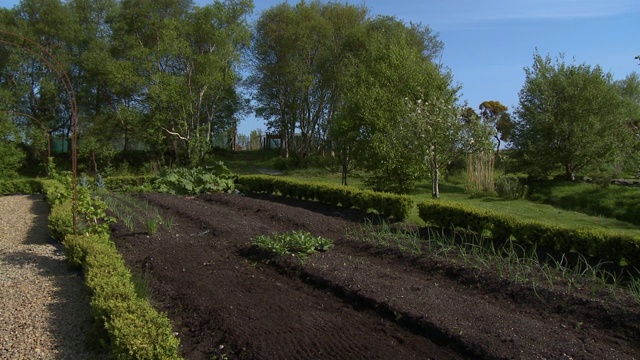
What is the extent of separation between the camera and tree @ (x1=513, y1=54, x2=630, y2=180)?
687 inches

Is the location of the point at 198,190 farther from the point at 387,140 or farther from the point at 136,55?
the point at 136,55

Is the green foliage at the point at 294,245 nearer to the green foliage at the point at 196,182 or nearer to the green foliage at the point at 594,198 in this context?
the green foliage at the point at 196,182

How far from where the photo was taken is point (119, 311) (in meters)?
4.08

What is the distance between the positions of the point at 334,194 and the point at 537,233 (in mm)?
5107

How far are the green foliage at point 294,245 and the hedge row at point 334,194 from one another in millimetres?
3022

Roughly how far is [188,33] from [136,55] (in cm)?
270

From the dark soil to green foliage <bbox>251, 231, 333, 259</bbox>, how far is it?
16 centimetres

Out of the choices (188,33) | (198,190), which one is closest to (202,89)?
(188,33)

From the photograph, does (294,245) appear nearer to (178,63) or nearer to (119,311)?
(119,311)

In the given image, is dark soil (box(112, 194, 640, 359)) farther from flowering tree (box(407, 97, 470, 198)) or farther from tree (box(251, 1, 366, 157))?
tree (box(251, 1, 366, 157))

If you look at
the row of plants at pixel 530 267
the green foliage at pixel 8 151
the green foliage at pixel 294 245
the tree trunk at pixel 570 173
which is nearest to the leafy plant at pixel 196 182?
the row of plants at pixel 530 267

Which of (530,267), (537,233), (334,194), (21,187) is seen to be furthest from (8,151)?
(530,267)

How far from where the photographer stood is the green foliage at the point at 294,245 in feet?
21.2

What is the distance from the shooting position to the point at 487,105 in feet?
122
